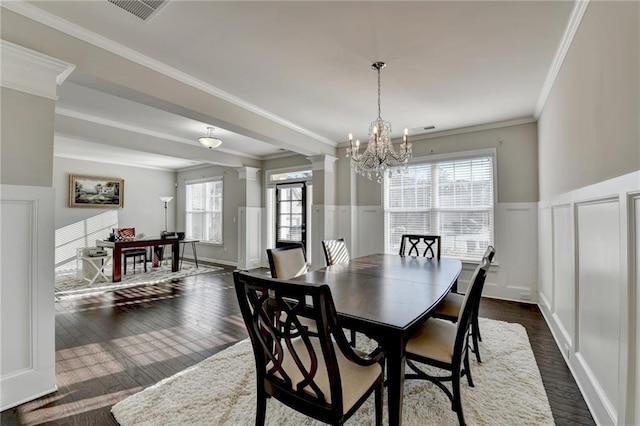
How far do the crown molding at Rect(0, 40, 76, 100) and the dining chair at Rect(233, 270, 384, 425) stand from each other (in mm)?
→ 2035

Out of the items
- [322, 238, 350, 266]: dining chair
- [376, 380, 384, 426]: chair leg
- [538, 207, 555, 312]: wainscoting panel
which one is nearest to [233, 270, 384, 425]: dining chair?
[376, 380, 384, 426]: chair leg

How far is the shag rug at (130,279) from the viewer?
4789 millimetres

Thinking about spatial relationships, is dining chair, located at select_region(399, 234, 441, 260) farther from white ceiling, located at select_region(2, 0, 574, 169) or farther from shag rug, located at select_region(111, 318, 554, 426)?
white ceiling, located at select_region(2, 0, 574, 169)

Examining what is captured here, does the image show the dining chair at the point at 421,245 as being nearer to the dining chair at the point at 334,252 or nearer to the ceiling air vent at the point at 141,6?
the dining chair at the point at 334,252

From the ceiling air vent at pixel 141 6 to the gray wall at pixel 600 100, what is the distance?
2599mm

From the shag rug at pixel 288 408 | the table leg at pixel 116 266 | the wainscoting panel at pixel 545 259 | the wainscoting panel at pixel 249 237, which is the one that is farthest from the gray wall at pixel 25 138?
the wainscoting panel at pixel 249 237

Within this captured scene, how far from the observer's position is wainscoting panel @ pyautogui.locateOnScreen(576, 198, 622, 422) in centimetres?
145

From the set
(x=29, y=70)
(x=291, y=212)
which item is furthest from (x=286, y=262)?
(x=291, y=212)

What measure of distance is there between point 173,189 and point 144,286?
165 inches

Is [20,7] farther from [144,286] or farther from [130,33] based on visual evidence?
[144,286]

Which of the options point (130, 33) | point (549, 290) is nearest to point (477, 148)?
point (549, 290)

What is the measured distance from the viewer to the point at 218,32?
217 cm

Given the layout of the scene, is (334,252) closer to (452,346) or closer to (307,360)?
(452,346)

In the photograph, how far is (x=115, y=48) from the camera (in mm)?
2326
